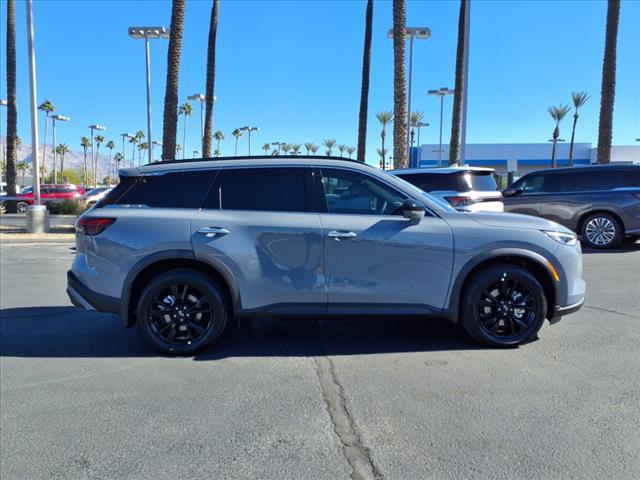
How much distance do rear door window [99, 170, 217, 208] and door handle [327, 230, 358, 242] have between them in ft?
4.16

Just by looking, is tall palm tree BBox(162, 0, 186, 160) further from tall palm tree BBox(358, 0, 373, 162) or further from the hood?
the hood

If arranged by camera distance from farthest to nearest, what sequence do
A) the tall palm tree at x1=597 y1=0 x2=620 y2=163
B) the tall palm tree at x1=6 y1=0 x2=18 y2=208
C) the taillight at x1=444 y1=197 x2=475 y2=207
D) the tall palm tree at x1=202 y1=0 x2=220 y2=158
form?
the tall palm tree at x1=202 y1=0 x2=220 y2=158, the tall palm tree at x1=6 y1=0 x2=18 y2=208, the tall palm tree at x1=597 y1=0 x2=620 y2=163, the taillight at x1=444 y1=197 x2=475 y2=207

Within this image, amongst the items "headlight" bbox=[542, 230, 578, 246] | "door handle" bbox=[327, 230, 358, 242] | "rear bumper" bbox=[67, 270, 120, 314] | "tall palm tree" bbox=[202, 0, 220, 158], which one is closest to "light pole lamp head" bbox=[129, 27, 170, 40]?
"tall palm tree" bbox=[202, 0, 220, 158]

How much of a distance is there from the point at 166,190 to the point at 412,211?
2294 millimetres

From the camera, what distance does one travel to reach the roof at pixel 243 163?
488cm

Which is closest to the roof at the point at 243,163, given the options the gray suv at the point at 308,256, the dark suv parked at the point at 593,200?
the gray suv at the point at 308,256

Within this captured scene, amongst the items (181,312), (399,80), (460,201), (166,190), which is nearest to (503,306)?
(181,312)

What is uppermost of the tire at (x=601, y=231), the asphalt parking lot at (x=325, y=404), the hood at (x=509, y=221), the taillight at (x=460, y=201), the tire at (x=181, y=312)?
the taillight at (x=460, y=201)

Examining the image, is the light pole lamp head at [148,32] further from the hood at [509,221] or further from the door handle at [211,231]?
the hood at [509,221]

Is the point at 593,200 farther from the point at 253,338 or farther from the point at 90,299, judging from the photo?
the point at 90,299

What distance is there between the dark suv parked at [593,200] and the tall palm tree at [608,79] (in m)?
8.18

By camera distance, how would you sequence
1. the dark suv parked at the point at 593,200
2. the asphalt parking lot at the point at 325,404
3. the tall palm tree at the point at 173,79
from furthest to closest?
the tall palm tree at the point at 173,79
the dark suv parked at the point at 593,200
the asphalt parking lot at the point at 325,404

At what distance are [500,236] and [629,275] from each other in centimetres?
A: 503

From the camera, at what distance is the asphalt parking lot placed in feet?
9.79
